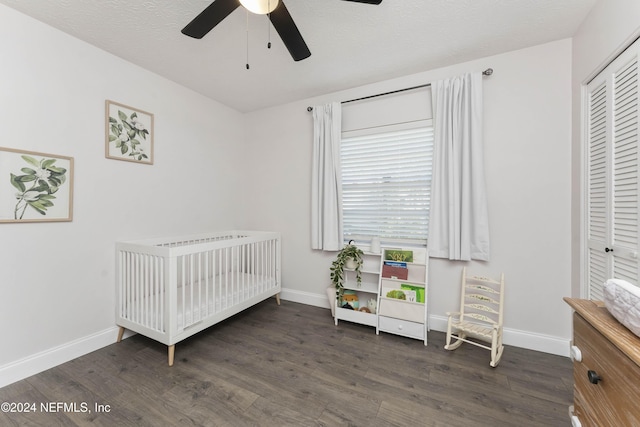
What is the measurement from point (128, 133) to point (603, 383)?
3185mm

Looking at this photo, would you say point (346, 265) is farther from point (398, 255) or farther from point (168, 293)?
point (168, 293)

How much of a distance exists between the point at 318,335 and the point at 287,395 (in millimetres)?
766

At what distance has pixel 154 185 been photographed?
2.47 m

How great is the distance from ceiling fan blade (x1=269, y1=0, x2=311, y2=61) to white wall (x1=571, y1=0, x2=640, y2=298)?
176 centimetres

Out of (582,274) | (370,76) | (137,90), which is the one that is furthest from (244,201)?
(582,274)

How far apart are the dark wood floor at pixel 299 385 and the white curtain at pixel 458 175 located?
2.86ft

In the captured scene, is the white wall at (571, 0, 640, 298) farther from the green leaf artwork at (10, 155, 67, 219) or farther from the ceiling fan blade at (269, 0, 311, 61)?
the green leaf artwork at (10, 155, 67, 219)

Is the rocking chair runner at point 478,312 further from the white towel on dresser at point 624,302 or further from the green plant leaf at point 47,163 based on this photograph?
the green plant leaf at point 47,163

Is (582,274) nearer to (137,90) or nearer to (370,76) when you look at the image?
(370,76)

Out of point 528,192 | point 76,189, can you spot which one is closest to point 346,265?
point 528,192

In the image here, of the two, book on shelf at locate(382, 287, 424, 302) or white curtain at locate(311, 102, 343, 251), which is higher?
white curtain at locate(311, 102, 343, 251)

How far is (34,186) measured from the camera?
1764 millimetres

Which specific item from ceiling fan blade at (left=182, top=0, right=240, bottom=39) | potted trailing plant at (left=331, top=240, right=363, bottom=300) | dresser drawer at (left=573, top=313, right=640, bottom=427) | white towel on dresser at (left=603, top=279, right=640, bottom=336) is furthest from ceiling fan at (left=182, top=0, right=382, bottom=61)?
potted trailing plant at (left=331, top=240, right=363, bottom=300)

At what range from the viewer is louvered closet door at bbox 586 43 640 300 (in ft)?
4.53
